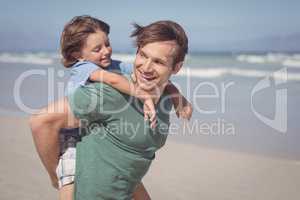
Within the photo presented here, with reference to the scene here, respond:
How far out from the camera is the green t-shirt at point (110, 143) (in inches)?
72.4

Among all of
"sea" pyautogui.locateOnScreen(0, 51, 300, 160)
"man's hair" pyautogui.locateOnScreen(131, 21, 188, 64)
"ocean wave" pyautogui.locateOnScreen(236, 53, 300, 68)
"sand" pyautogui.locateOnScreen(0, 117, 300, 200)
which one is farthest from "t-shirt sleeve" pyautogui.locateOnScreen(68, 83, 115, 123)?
"ocean wave" pyautogui.locateOnScreen(236, 53, 300, 68)

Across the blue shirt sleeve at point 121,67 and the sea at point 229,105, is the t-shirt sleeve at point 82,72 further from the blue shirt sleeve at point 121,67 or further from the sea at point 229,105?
the sea at point 229,105

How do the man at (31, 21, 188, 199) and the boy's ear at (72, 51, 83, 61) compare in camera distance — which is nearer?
the man at (31, 21, 188, 199)

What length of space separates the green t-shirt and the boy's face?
712 millimetres

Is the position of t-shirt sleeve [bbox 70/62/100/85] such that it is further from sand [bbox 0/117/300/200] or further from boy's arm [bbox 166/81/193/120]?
sand [bbox 0/117/300/200]

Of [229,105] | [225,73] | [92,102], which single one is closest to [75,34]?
[92,102]

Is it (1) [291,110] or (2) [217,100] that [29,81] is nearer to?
(2) [217,100]

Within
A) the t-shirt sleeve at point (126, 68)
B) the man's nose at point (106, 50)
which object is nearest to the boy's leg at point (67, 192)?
the t-shirt sleeve at point (126, 68)

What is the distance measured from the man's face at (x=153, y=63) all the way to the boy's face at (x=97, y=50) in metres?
0.63

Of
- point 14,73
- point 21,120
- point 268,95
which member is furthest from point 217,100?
point 14,73

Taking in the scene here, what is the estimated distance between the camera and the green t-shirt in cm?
184

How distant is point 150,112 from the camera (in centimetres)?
184

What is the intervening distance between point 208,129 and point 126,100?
6024mm

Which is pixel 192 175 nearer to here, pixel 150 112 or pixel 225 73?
pixel 150 112
